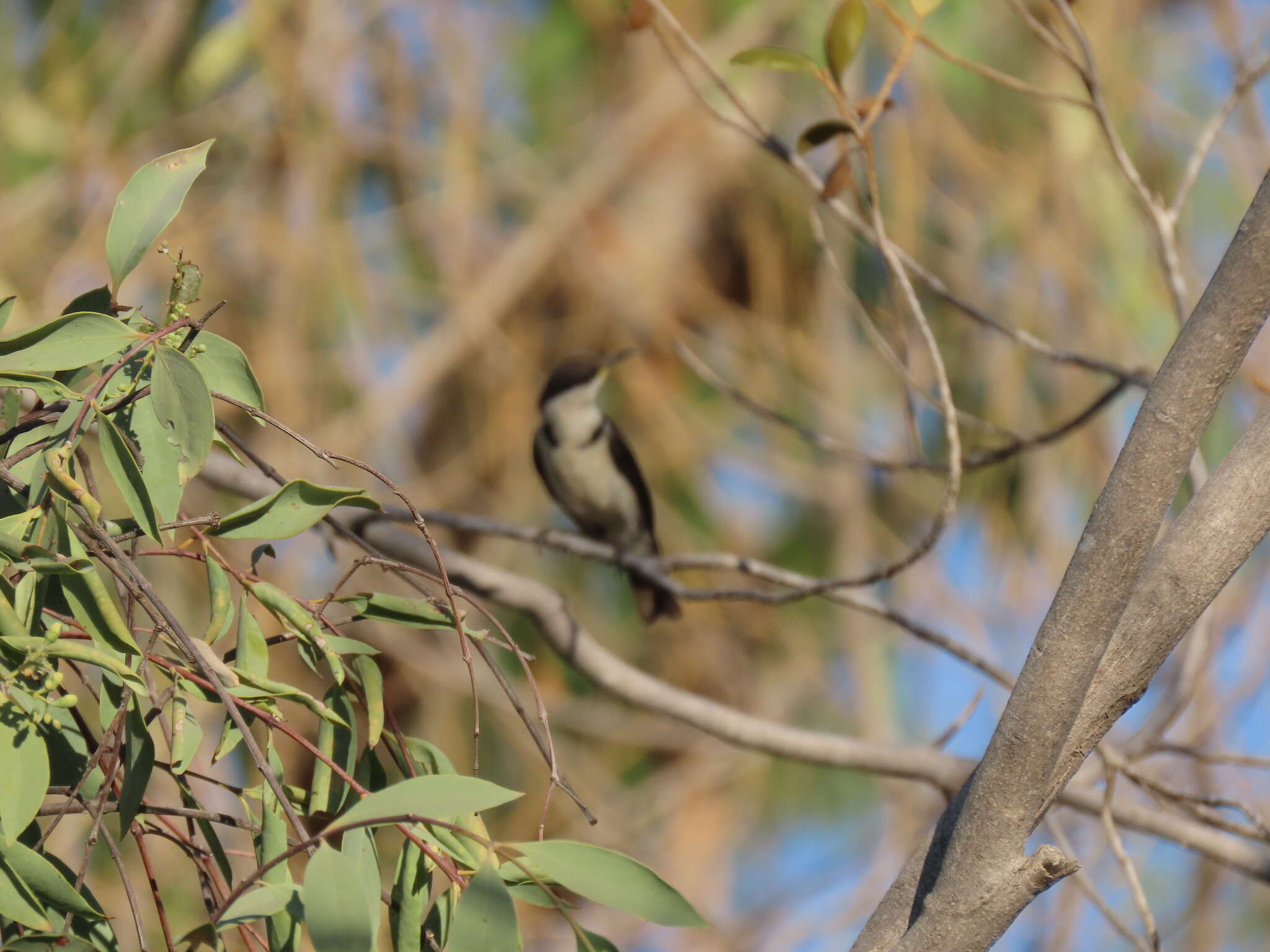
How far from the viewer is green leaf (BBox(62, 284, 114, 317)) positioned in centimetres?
133

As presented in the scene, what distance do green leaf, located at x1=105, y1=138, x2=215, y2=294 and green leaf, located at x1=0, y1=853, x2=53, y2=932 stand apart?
0.54 metres

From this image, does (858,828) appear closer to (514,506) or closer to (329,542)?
(514,506)

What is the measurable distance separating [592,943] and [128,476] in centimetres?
65

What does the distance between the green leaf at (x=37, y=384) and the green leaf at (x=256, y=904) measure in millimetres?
488

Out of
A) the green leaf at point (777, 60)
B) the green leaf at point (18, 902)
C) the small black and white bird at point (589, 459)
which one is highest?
the small black and white bird at point (589, 459)

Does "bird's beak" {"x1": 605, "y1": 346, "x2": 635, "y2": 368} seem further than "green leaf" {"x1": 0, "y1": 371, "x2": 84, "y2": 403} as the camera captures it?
Yes

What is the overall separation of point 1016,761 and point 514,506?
4.74 meters

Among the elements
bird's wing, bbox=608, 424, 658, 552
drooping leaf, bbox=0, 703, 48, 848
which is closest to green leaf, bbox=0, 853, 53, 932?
drooping leaf, bbox=0, 703, 48, 848

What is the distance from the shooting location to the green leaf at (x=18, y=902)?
117 centimetres

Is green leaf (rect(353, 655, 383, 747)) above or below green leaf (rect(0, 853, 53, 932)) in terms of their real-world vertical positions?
above

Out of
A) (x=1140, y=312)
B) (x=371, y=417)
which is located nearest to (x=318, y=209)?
(x=371, y=417)

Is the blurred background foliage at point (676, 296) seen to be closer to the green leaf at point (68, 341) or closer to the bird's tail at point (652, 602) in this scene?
the bird's tail at point (652, 602)

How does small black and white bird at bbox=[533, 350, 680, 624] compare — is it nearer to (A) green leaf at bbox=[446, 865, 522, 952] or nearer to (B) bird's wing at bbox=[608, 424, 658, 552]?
(B) bird's wing at bbox=[608, 424, 658, 552]

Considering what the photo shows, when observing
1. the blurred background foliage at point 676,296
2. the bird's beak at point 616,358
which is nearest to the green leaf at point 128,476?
the blurred background foliage at point 676,296
